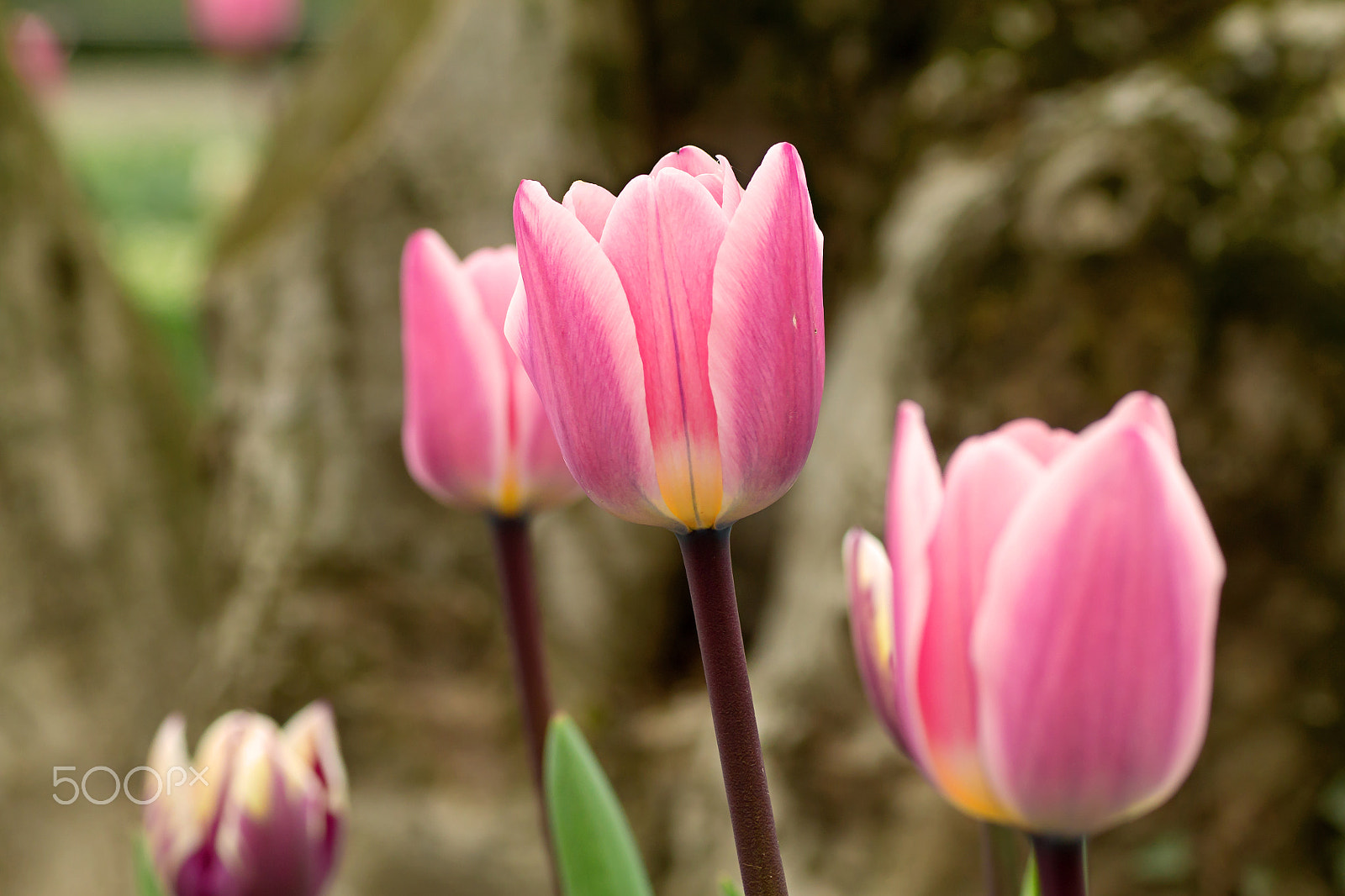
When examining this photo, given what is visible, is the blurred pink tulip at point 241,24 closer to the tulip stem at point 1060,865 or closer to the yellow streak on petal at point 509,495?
the yellow streak on petal at point 509,495

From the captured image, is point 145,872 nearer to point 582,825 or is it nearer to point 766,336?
point 582,825

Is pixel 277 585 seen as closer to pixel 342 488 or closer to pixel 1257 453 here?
pixel 342 488

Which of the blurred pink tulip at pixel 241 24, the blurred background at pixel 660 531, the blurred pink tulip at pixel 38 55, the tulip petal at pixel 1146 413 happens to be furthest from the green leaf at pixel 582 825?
the blurred pink tulip at pixel 38 55

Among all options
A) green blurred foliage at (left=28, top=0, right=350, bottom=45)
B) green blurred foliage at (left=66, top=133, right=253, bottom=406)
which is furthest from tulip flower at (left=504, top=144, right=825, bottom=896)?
green blurred foliage at (left=28, top=0, right=350, bottom=45)

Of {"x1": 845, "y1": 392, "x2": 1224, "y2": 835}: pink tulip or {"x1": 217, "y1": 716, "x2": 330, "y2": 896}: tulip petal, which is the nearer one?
{"x1": 845, "y1": 392, "x2": 1224, "y2": 835}: pink tulip

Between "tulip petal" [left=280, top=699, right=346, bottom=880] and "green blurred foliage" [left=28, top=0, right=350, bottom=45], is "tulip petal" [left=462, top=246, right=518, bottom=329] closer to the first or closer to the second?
"tulip petal" [left=280, top=699, right=346, bottom=880]

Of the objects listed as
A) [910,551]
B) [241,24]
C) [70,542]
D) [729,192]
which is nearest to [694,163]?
[729,192]

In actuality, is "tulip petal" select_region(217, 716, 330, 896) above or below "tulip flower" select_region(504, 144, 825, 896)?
below
